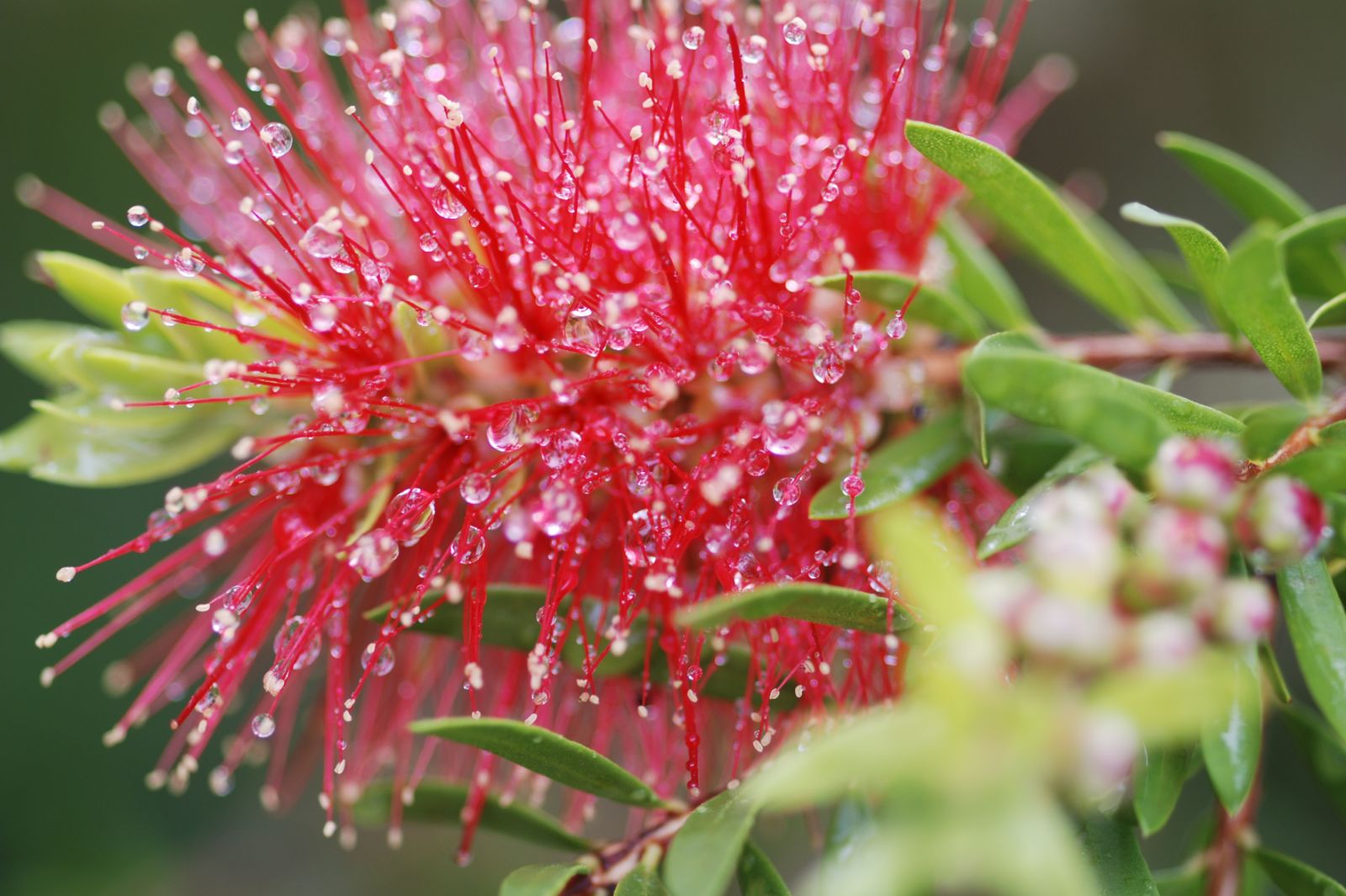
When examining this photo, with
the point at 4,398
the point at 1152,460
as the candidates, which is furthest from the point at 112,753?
the point at 1152,460

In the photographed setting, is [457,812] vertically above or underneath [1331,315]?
underneath

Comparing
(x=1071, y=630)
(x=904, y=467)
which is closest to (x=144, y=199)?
(x=904, y=467)

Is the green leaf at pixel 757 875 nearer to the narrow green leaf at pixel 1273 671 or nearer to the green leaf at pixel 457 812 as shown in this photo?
the green leaf at pixel 457 812

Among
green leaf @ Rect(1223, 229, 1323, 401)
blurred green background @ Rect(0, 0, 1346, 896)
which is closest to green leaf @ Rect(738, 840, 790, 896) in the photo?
green leaf @ Rect(1223, 229, 1323, 401)

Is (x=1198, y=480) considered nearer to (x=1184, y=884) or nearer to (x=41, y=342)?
(x=1184, y=884)

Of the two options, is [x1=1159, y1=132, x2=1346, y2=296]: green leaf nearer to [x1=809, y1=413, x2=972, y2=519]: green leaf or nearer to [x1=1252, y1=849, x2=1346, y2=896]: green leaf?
[x1=809, y1=413, x2=972, y2=519]: green leaf

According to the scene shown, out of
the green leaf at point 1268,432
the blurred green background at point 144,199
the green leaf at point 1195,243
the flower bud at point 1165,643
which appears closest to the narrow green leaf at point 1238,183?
the green leaf at point 1195,243

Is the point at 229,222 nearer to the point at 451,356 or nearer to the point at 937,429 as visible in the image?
the point at 451,356
